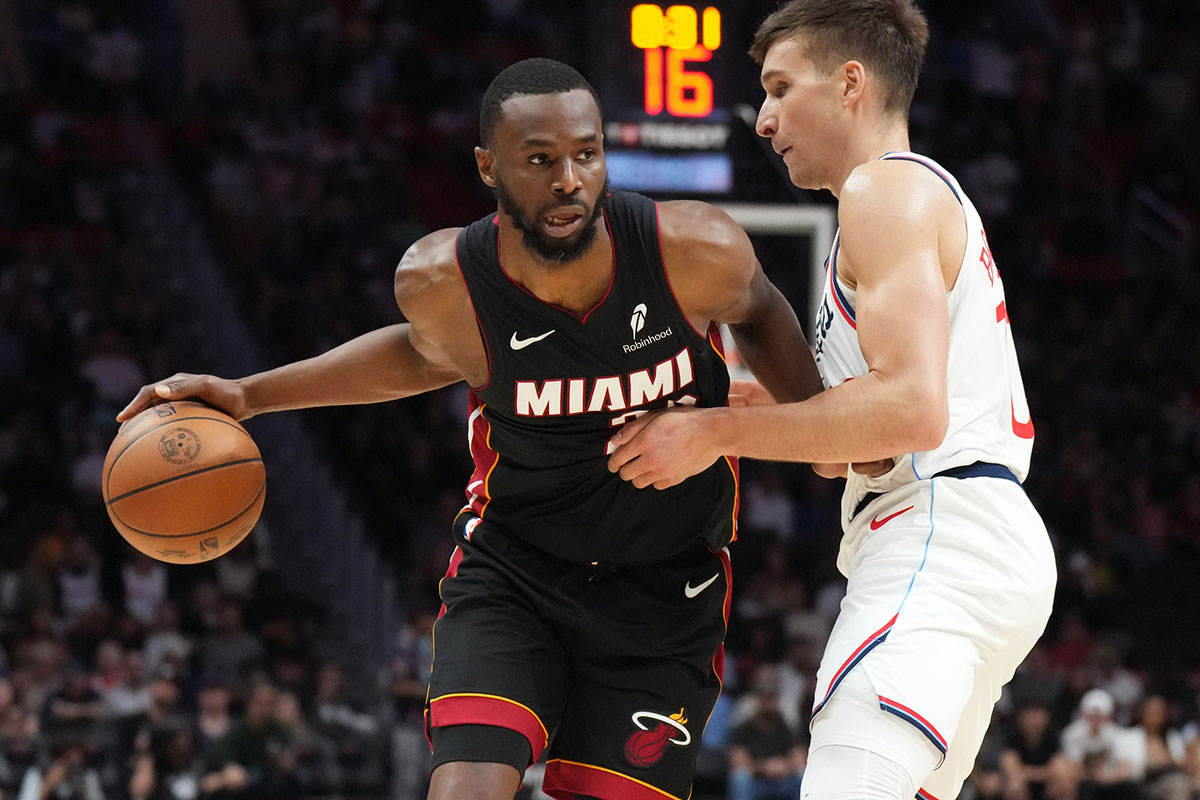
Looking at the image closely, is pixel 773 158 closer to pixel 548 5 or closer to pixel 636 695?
pixel 636 695

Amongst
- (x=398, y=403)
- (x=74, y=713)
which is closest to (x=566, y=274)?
(x=74, y=713)

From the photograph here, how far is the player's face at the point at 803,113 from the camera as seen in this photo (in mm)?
3221

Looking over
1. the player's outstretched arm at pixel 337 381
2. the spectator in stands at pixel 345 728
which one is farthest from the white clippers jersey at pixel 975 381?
the spectator in stands at pixel 345 728

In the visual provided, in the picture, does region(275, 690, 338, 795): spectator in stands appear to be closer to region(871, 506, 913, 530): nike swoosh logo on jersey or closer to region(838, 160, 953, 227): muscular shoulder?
region(871, 506, 913, 530): nike swoosh logo on jersey

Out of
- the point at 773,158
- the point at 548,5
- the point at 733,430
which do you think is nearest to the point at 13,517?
the point at 773,158

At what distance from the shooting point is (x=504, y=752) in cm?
321

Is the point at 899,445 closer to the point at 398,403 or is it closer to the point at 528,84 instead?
the point at 528,84

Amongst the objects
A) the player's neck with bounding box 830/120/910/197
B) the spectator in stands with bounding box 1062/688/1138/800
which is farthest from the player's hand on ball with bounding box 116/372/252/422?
the spectator in stands with bounding box 1062/688/1138/800

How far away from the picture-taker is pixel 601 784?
11.2 feet

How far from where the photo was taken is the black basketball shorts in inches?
133

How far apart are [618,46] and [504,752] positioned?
4946 millimetres

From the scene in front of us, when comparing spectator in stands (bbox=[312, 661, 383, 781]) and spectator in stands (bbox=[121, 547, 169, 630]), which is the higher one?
spectator in stands (bbox=[121, 547, 169, 630])

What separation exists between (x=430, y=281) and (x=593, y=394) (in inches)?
18.4

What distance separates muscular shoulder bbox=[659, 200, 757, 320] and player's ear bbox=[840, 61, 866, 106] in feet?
1.24
